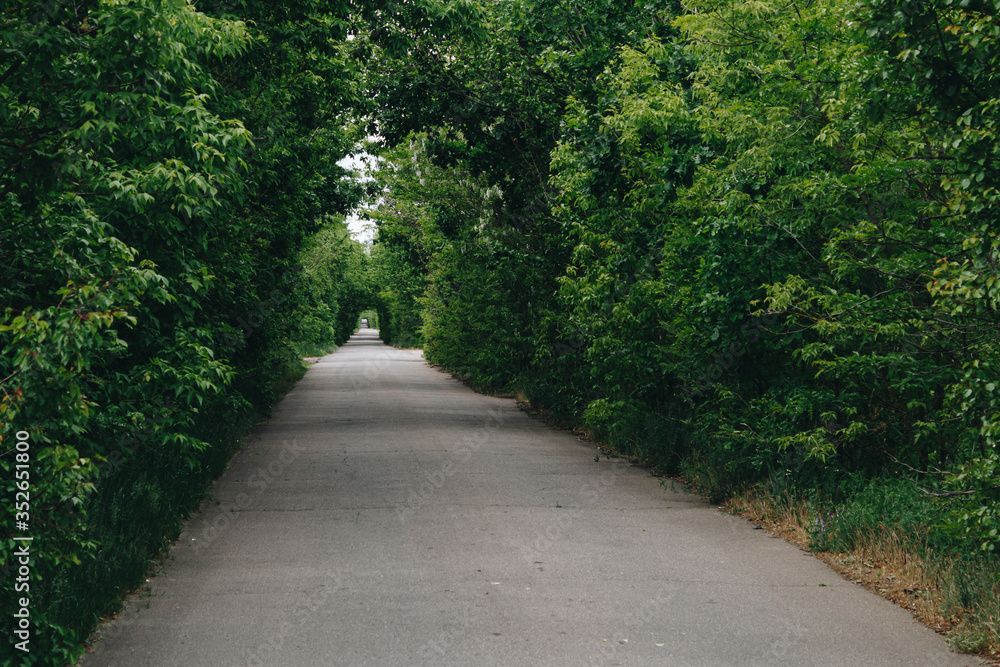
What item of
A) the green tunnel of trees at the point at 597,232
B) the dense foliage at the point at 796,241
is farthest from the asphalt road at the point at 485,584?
the dense foliage at the point at 796,241

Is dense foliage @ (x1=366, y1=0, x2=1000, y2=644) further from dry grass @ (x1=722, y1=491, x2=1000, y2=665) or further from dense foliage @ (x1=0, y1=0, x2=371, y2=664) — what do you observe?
dense foliage @ (x1=0, y1=0, x2=371, y2=664)

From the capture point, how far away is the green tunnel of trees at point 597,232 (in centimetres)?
511

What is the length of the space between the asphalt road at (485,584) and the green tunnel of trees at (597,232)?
61 centimetres

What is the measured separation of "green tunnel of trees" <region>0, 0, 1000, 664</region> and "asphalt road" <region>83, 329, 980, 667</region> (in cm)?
61

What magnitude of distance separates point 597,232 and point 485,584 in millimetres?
6735

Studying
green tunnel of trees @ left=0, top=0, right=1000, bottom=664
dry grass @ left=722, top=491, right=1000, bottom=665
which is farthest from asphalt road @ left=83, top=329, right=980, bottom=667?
green tunnel of trees @ left=0, top=0, right=1000, bottom=664

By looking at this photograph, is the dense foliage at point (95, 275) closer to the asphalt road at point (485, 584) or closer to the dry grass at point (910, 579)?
the asphalt road at point (485, 584)

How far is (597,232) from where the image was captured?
12570 millimetres

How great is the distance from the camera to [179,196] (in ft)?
19.5

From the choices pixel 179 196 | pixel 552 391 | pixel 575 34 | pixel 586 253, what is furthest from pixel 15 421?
pixel 552 391

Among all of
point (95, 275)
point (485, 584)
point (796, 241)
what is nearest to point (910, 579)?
point (485, 584)

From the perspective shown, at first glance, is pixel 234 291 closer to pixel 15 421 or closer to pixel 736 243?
pixel 736 243

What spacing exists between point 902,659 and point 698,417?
557cm

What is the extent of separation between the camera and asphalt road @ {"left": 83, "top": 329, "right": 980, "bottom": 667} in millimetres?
5590
